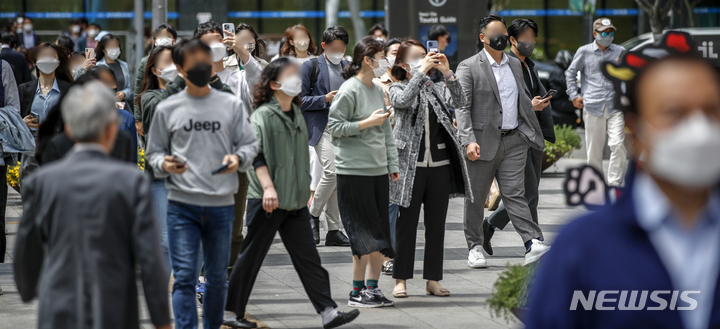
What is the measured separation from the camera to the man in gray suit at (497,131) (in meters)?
6.96

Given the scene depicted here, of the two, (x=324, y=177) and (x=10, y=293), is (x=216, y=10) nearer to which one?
(x=324, y=177)

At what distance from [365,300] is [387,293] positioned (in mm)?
486

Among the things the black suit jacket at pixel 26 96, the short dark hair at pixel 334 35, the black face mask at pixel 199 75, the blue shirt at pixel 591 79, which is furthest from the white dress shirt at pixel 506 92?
the black suit jacket at pixel 26 96

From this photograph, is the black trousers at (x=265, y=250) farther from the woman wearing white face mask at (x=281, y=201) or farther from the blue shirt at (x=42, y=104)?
the blue shirt at (x=42, y=104)

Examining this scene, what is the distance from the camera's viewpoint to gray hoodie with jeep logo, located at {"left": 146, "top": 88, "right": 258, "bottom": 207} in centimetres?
455

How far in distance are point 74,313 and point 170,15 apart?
26.4 m

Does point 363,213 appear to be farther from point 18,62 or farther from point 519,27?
point 18,62

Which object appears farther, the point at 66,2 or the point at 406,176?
the point at 66,2

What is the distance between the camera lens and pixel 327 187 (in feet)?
26.6

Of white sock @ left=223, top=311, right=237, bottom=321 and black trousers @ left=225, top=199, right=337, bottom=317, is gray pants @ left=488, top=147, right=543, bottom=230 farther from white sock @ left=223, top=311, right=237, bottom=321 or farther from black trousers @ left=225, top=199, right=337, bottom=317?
white sock @ left=223, top=311, right=237, bottom=321

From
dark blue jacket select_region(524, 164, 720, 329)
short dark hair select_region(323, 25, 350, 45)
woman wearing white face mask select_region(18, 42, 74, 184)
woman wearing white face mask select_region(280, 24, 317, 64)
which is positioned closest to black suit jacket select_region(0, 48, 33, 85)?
woman wearing white face mask select_region(18, 42, 74, 184)

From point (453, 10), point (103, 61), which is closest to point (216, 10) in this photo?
point (453, 10)

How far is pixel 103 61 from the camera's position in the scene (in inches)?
387

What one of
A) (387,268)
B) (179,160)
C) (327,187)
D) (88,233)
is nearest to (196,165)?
(179,160)
